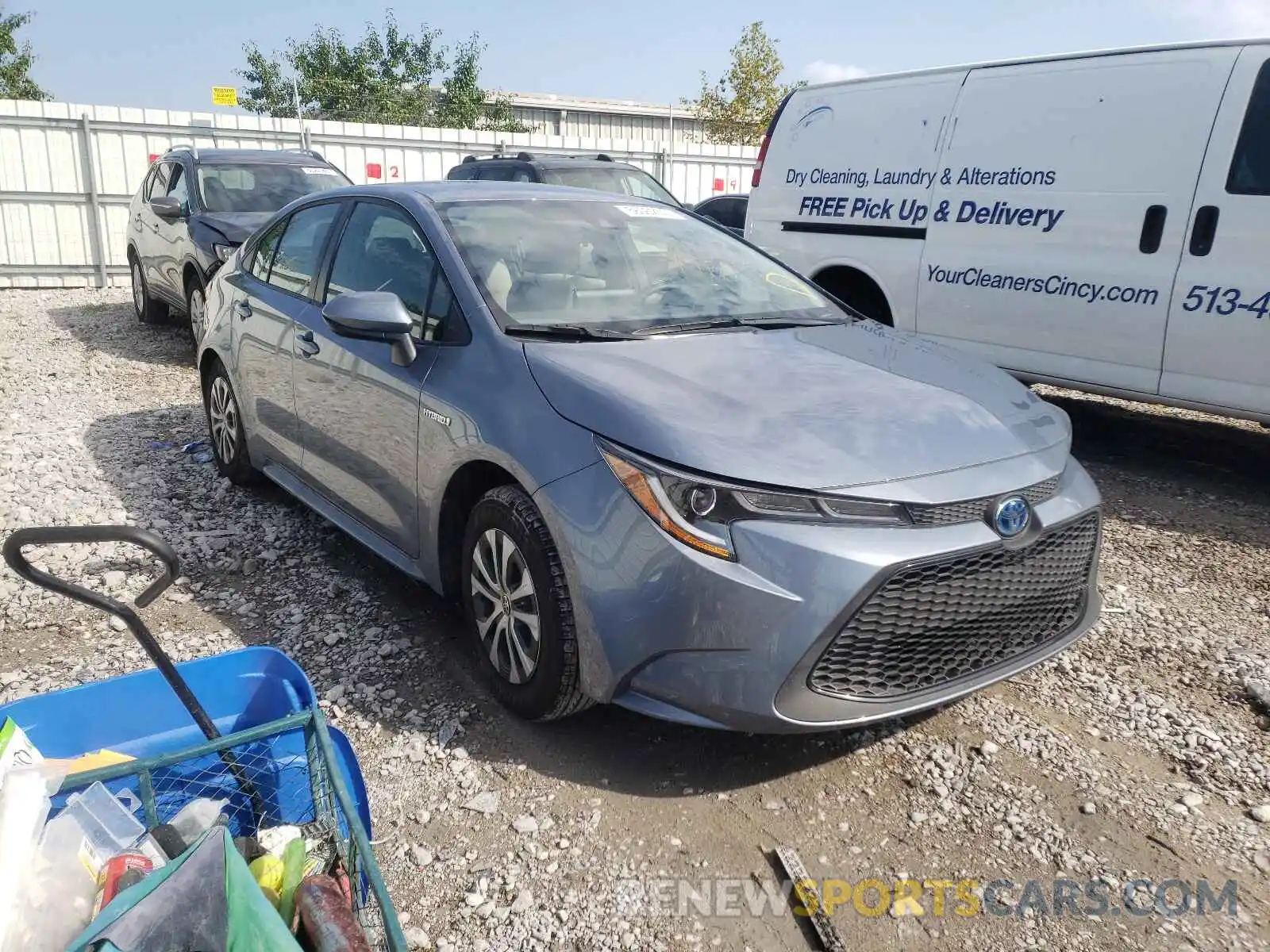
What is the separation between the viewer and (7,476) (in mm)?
5309

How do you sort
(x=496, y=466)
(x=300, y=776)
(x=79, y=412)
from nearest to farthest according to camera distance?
(x=300, y=776)
(x=496, y=466)
(x=79, y=412)

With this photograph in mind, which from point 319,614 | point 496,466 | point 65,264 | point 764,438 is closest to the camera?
point 764,438

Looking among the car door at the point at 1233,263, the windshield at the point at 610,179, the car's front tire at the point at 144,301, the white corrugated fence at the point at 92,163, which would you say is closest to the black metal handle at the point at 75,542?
the car door at the point at 1233,263

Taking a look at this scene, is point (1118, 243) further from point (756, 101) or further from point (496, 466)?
point (756, 101)

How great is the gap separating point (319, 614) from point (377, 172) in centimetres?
1283

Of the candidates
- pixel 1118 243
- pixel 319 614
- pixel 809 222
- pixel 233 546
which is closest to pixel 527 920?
pixel 319 614

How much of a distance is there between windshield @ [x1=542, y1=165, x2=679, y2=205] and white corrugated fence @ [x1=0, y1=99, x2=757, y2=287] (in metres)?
3.72

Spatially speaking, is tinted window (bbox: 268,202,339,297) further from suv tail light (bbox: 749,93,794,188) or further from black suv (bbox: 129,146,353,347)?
suv tail light (bbox: 749,93,794,188)

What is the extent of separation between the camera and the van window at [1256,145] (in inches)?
190

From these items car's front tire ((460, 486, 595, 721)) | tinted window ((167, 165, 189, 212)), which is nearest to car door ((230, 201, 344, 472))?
car's front tire ((460, 486, 595, 721))

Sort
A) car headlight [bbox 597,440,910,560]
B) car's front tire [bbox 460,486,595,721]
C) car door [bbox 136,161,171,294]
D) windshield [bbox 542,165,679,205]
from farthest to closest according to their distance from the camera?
windshield [bbox 542,165,679,205]
car door [bbox 136,161,171,294]
car's front tire [bbox 460,486,595,721]
car headlight [bbox 597,440,910,560]

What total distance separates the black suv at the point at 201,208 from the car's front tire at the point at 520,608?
5.55 meters

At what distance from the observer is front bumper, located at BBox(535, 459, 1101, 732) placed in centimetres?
243

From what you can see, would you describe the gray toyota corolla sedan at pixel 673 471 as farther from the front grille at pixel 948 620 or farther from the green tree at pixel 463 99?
the green tree at pixel 463 99
